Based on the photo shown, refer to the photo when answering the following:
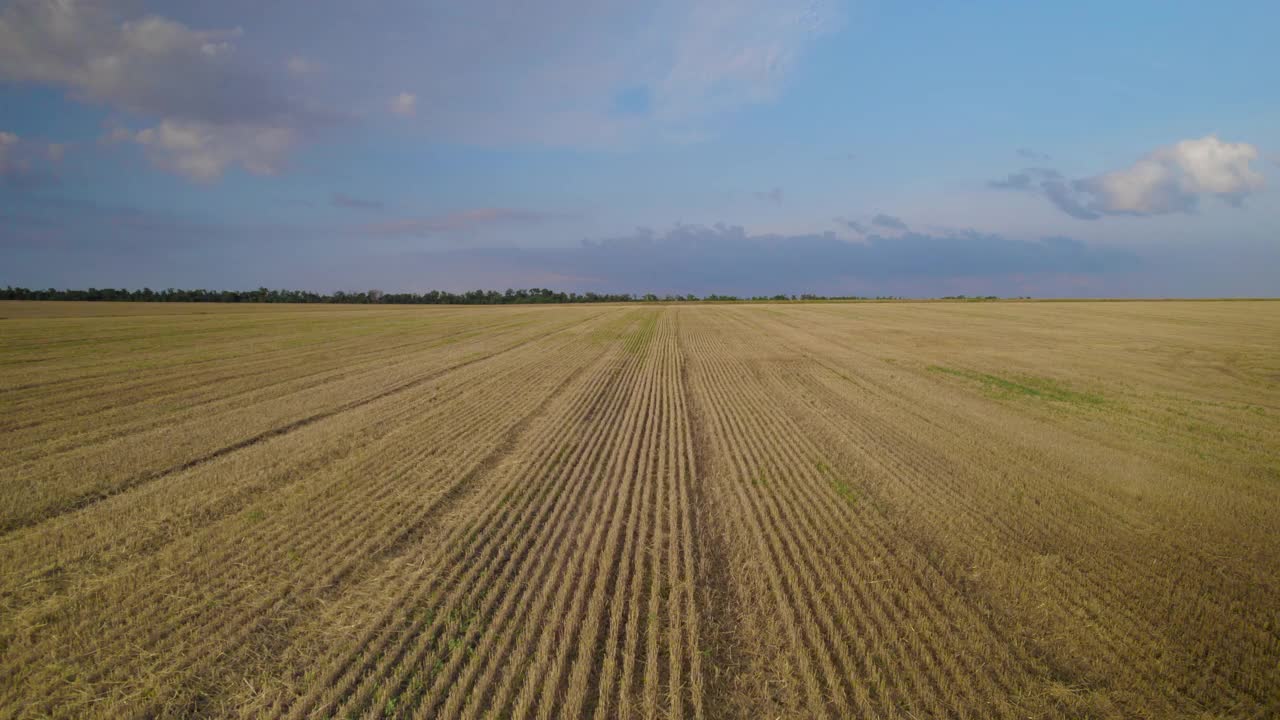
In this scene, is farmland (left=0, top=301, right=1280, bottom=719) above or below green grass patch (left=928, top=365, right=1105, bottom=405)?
below

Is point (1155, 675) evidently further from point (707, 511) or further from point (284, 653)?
point (284, 653)

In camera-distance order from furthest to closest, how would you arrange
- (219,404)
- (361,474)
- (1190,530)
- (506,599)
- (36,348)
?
1. (36,348)
2. (219,404)
3. (361,474)
4. (1190,530)
5. (506,599)

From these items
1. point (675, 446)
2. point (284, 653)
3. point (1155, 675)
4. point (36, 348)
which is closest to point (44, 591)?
point (284, 653)

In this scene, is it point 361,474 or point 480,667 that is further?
point 361,474

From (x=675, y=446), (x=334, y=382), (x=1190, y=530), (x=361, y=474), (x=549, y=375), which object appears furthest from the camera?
(x=549, y=375)

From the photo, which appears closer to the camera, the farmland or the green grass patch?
the farmland
